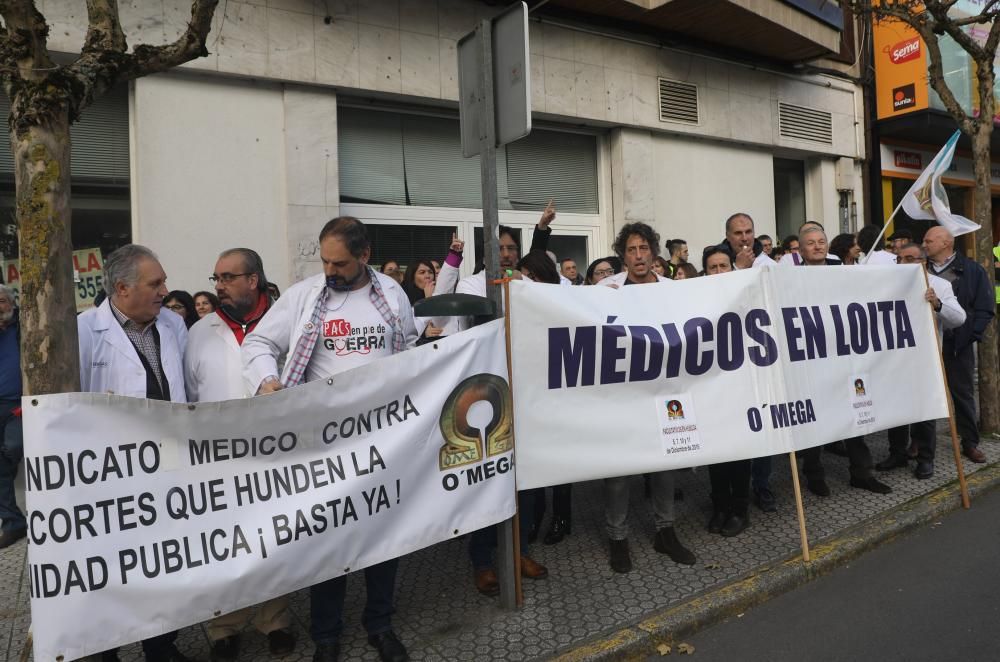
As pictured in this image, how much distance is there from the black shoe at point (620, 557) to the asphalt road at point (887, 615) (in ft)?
2.02

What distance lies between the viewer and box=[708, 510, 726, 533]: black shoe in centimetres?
440

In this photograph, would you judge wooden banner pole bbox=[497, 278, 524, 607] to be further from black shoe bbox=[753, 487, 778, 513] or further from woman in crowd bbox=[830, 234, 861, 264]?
woman in crowd bbox=[830, 234, 861, 264]

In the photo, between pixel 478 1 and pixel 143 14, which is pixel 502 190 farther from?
pixel 143 14

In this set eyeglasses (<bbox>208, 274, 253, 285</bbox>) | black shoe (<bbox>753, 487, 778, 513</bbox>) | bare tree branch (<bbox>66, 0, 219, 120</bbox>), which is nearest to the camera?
bare tree branch (<bbox>66, 0, 219, 120</bbox>)

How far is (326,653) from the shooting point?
2967 mm

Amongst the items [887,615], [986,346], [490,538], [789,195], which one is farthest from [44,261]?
[789,195]

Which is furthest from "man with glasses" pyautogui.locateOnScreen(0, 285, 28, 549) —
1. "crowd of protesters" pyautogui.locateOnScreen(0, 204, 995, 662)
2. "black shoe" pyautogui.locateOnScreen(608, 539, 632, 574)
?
"black shoe" pyautogui.locateOnScreen(608, 539, 632, 574)

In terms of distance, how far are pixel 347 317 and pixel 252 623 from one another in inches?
58.8

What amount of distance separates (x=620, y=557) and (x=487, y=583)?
0.76m

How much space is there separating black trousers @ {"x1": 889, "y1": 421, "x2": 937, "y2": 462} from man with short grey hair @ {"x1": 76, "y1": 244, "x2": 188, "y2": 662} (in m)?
5.10

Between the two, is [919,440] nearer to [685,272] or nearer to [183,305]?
[685,272]

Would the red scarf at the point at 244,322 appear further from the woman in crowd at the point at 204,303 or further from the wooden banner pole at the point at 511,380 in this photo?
the woman in crowd at the point at 204,303

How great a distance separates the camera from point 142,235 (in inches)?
251

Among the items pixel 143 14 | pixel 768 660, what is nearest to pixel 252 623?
pixel 768 660
